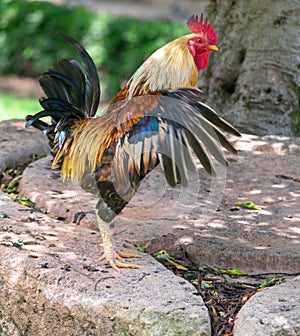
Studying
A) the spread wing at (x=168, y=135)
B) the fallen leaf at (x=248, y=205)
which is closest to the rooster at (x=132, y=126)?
the spread wing at (x=168, y=135)

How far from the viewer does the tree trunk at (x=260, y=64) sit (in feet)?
24.0

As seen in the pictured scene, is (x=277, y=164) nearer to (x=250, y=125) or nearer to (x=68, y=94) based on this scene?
(x=250, y=125)

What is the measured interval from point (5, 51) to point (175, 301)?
10.6 m

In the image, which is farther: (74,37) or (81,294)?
(74,37)

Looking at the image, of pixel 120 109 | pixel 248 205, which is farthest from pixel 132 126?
pixel 248 205

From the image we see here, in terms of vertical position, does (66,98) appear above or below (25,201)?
above

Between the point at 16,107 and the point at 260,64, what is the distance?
16.8 ft

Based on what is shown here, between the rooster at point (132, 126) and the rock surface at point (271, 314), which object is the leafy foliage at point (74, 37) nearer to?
the rooster at point (132, 126)

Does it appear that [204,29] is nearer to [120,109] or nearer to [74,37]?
[120,109]

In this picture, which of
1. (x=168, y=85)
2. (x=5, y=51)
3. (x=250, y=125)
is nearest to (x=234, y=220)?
(x=168, y=85)

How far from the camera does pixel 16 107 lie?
11.5 meters

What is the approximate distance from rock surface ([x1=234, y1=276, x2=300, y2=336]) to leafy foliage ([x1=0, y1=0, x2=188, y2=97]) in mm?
8630

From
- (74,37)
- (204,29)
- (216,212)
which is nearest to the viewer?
(204,29)

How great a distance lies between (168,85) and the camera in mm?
4789
